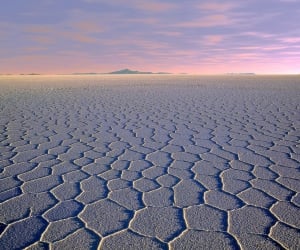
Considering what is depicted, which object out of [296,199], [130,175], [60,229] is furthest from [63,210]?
[296,199]

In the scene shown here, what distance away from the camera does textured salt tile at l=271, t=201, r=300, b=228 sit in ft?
5.68

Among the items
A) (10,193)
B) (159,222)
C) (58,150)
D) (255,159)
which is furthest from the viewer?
(58,150)

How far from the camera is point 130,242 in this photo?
155 cm

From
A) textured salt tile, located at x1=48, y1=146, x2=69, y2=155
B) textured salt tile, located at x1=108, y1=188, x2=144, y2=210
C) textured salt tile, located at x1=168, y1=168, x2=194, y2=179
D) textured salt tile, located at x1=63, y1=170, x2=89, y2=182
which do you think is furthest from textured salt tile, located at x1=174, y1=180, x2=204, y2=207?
textured salt tile, located at x1=48, y1=146, x2=69, y2=155

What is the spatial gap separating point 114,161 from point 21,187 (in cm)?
82

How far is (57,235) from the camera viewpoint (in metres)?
1.60

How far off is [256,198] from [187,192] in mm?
423

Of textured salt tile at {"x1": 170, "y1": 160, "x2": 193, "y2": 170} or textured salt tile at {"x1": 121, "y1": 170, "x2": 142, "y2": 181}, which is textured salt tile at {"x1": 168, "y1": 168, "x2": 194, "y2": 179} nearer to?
textured salt tile at {"x1": 170, "y1": 160, "x2": 193, "y2": 170}

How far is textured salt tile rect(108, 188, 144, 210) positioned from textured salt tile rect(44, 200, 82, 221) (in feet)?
0.77

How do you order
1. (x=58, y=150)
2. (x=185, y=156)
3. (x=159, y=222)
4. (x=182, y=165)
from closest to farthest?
(x=159, y=222)
(x=182, y=165)
(x=185, y=156)
(x=58, y=150)

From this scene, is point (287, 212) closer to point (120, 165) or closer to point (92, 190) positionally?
point (92, 190)

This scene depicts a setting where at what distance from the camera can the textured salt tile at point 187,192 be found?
1975 millimetres

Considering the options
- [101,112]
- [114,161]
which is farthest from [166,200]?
[101,112]

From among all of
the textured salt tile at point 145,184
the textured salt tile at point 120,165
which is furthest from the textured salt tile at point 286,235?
the textured salt tile at point 120,165
